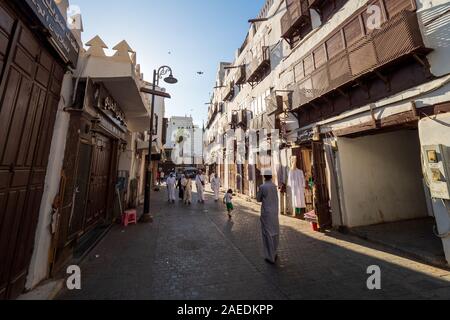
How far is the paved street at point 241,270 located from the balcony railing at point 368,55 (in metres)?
5.14

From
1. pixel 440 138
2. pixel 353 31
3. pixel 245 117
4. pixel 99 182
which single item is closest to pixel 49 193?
pixel 99 182

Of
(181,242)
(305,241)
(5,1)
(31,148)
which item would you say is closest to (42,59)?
(5,1)

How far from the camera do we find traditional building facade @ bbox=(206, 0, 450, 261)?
5.03m

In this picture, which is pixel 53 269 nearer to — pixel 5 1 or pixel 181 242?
pixel 181 242

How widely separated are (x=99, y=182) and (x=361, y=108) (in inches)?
365

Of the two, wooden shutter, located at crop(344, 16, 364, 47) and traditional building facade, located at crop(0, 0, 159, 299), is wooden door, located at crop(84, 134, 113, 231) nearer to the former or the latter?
traditional building facade, located at crop(0, 0, 159, 299)

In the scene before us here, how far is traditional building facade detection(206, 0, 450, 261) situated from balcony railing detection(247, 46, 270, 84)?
140 mm

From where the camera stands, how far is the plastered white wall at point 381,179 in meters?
7.54

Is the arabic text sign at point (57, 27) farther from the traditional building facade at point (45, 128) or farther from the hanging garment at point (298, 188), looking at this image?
the hanging garment at point (298, 188)

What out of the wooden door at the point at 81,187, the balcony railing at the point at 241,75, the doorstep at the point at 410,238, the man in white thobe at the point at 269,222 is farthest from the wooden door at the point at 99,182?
the balcony railing at the point at 241,75

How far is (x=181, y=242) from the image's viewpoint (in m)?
6.01

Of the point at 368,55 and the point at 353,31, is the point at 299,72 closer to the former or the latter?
the point at 353,31

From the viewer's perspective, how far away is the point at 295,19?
9.69 metres

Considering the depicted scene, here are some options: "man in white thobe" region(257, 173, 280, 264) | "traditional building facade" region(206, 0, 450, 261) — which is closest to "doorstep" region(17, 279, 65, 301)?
"man in white thobe" region(257, 173, 280, 264)
